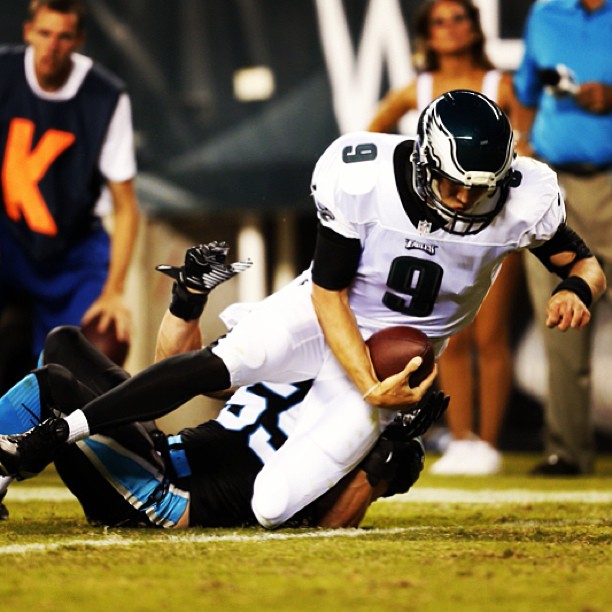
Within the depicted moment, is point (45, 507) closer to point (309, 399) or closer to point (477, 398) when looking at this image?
point (309, 399)

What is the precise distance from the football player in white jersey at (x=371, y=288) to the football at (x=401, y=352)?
0.09ft

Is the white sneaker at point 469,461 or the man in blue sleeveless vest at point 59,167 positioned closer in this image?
the man in blue sleeveless vest at point 59,167

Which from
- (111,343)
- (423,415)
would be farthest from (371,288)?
(111,343)

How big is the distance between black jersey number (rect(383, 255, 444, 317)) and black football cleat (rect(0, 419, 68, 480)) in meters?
0.87

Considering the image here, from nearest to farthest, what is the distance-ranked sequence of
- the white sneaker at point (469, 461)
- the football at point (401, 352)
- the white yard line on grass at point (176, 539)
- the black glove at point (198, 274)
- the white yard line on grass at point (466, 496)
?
the white yard line on grass at point (176, 539) < the football at point (401, 352) < the black glove at point (198, 274) < the white yard line on grass at point (466, 496) < the white sneaker at point (469, 461)

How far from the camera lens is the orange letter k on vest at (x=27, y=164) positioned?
530 centimetres

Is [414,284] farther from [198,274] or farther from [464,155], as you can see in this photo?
[198,274]

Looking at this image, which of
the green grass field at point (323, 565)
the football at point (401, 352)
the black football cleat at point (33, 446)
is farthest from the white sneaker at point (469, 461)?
the black football cleat at point (33, 446)

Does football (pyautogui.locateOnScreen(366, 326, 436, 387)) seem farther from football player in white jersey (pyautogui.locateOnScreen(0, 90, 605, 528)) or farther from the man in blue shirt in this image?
the man in blue shirt

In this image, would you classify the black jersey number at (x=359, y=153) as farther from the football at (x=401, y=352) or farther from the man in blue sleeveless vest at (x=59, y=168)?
the man in blue sleeveless vest at (x=59, y=168)

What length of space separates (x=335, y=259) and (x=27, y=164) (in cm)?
226

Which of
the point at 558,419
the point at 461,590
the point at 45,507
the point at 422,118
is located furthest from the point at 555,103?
the point at 461,590

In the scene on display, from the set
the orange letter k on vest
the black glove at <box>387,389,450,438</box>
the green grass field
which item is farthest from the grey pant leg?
the black glove at <box>387,389,450,438</box>

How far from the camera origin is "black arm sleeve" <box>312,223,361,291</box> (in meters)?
3.41
